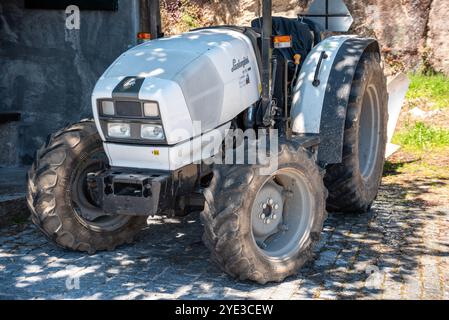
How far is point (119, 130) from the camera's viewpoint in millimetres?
5621

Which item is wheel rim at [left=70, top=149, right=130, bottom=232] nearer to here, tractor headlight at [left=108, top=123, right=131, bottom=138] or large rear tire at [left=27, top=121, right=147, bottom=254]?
large rear tire at [left=27, top=121, right=147, bottom=254]

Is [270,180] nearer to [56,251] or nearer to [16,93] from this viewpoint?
[56,251]

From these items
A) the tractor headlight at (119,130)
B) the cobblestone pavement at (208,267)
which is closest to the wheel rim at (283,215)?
the cobblestone pavement at (208,267)

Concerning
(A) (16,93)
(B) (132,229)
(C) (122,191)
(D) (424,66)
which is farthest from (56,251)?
(D) (424,66)

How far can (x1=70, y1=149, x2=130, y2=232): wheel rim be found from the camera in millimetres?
6145

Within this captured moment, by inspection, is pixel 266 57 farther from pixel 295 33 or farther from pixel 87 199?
pixel 87 199

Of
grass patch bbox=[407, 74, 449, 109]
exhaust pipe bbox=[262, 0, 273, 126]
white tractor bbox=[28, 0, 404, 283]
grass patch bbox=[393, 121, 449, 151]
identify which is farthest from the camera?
grass patch bbox=[407, 74, 449, 109]

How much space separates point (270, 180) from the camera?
18.8 feet

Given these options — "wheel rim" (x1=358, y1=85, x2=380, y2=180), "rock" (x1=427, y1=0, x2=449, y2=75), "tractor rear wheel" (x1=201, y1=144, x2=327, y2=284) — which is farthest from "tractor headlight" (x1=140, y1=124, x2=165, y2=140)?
"rock" (x1=427, y1=0, x2=449, y2=75)

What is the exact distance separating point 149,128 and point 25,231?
7.54ft

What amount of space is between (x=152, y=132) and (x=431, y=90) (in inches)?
293

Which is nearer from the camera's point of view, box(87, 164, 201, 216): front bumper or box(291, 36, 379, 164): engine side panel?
box(87, 164, 201, 216): front bumper

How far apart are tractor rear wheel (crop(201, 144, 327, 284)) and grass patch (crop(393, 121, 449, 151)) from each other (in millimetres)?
4940

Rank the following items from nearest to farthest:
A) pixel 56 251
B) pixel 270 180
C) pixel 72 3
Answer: pixel 270 180
pixel 56 251
pixel 72 3
